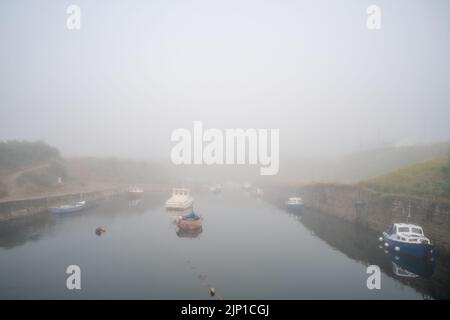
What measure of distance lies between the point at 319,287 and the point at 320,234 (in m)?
18.4

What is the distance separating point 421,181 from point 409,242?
11574 millimetres

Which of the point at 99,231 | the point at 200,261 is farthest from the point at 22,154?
Answer: the point at 200,261

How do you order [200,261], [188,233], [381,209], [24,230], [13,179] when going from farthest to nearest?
[13,179]
[188,233]
[24,230]
[381,209]
[200,261]

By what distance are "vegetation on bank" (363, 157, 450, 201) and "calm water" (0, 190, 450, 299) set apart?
6.68 m

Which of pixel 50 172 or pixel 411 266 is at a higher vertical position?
pixel 50 172

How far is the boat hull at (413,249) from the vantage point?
25562 millimetres

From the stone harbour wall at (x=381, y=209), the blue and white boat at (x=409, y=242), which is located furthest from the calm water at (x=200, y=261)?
the stone harbour wall at (x=381, y=209)

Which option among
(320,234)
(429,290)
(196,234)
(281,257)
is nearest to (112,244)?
(196,234)

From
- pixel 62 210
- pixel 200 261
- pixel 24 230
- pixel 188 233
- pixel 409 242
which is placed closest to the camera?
pixel 409 242

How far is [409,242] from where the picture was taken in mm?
26422

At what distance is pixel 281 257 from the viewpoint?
3041 centimetres

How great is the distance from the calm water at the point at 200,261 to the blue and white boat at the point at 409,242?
1.39 meters

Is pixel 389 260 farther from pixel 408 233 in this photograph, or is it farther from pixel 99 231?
pixel 99 231
